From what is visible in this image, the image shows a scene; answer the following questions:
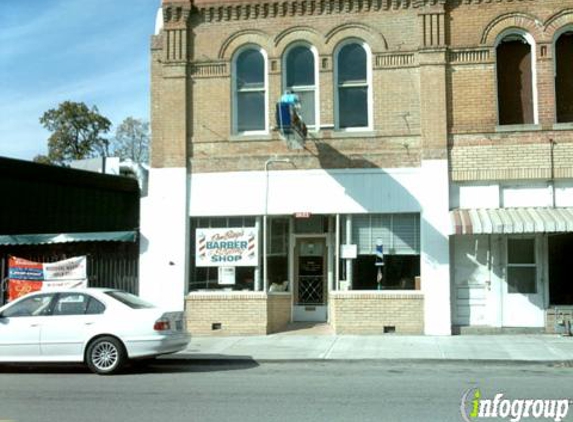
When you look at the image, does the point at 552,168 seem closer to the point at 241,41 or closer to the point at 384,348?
the point at 384,348

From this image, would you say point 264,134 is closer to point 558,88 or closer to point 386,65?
point 386,65

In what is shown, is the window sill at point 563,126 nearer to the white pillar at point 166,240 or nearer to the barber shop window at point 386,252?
the barber shop window at point 386,252

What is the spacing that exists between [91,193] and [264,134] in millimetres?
7561

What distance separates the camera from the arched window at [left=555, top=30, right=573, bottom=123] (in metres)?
15.5

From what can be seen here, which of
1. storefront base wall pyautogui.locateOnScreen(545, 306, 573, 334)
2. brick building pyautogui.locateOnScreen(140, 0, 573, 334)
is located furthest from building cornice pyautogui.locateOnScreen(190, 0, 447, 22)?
storefront base wall pyautogui.locateOnScreen(545, 306, 573, 334)

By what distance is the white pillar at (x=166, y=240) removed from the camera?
52.8ft

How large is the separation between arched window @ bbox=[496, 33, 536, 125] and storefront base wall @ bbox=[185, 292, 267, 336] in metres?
6.95

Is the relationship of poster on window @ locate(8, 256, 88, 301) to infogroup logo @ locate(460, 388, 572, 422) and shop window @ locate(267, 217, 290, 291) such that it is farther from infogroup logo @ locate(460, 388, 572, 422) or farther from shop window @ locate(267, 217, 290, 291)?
infogroup logo @ locate(460, 388, 572, 422)

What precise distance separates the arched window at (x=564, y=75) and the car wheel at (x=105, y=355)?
35.5 ft

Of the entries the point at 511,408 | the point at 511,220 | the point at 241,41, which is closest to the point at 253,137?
the point at 241,41

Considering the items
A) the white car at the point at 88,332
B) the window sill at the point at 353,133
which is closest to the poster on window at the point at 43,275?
the white car at the point at 88,332

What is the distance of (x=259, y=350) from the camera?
1343 centimetres

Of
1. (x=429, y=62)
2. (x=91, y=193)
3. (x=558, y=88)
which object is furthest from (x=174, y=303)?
(x=558, y=88)

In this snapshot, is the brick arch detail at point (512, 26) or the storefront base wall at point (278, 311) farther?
the storefront base wall at point (278, 311)
